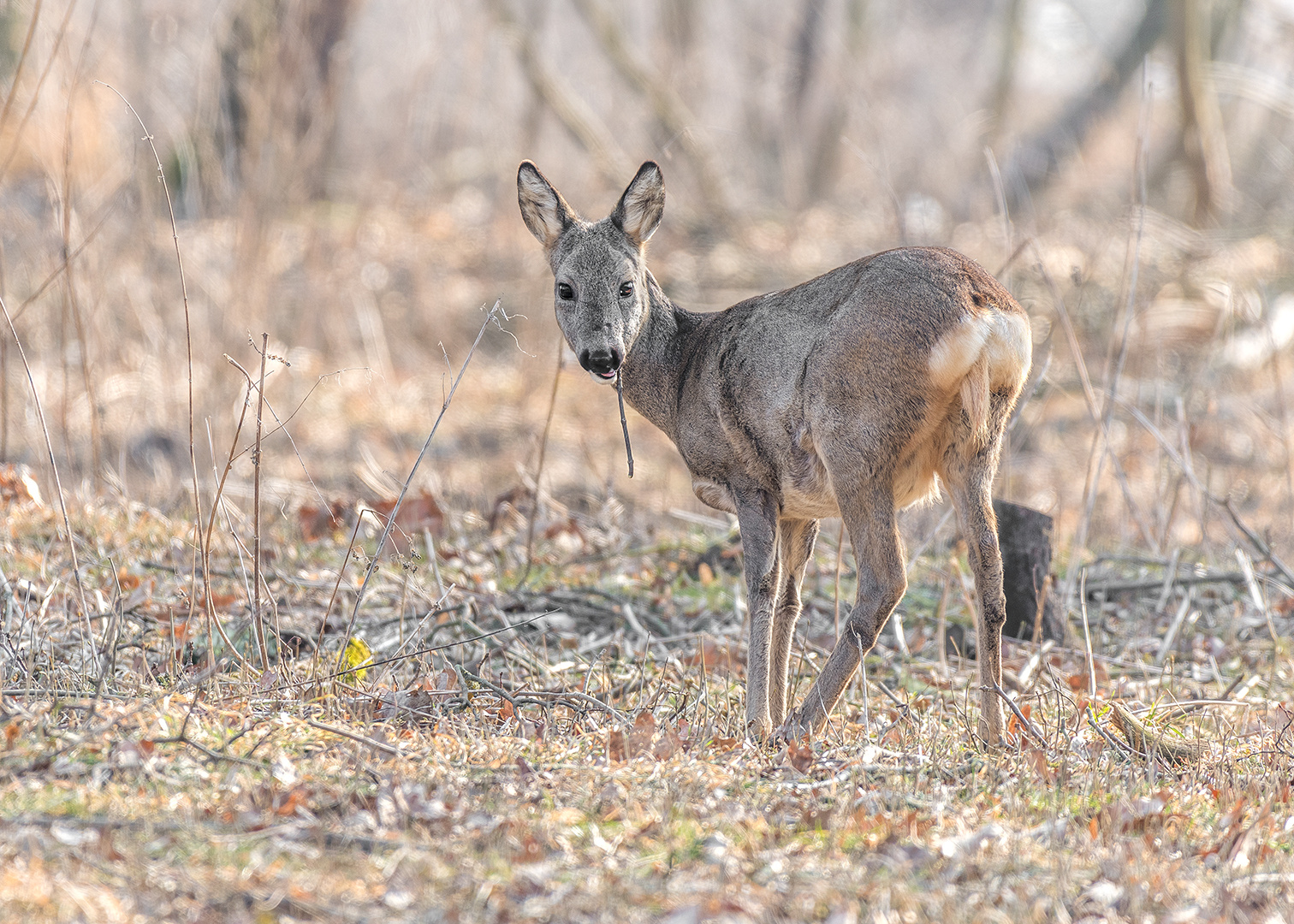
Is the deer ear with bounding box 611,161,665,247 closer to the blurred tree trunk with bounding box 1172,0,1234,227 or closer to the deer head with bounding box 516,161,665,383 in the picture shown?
the deer head with bounding box 516,161,665,383

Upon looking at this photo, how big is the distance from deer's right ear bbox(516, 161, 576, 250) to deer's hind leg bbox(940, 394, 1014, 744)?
1932 mm

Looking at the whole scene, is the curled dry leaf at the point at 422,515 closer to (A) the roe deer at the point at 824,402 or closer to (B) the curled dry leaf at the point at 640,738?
(A) the roe deer at the point at 824,402

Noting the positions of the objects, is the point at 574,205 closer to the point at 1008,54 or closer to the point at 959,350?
the point at 1008,54

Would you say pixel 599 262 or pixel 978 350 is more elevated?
pixel 599 262

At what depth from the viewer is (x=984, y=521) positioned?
415cm

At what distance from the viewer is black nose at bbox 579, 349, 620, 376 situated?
4.46 meters

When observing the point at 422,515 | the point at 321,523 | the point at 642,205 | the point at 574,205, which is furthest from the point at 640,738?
the point at 574,205

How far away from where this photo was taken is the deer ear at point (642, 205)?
4.94 meters

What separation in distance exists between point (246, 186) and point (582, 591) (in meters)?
4.86

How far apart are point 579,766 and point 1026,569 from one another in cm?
282

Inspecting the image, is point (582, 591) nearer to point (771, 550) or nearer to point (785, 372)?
point (771, 550)

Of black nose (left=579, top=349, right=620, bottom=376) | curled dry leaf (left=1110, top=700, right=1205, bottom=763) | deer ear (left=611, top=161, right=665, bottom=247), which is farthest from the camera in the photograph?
deer ear (left=611, top=161, right=665, bottom=247)

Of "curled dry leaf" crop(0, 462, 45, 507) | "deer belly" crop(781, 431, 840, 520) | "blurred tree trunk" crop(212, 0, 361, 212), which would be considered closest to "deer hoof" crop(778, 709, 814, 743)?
"deer belly" crop(781, 431, 840, 520)

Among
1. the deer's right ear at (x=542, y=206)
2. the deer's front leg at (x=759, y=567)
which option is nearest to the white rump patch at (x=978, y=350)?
the deer's front leg at (x=759, y=567)
